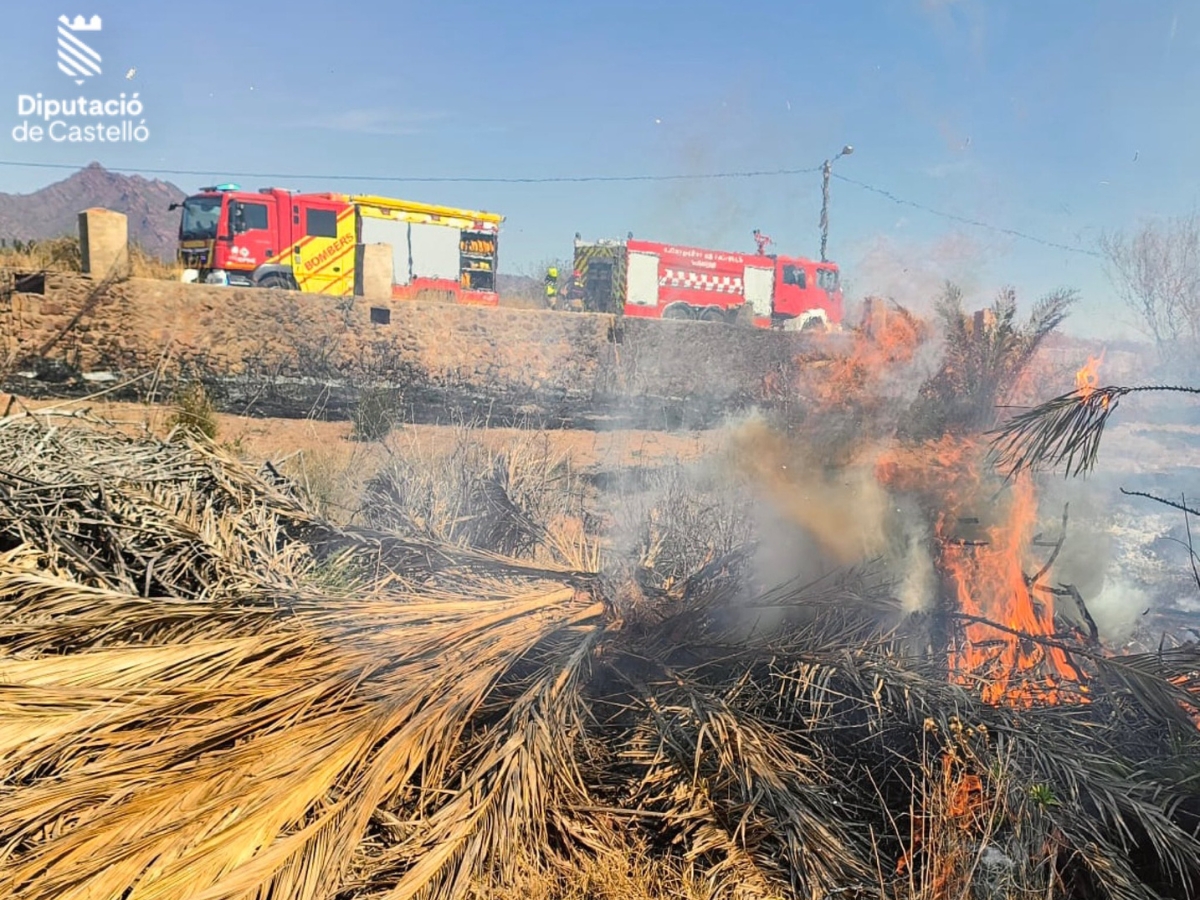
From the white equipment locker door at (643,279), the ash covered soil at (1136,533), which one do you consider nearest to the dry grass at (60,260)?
the white equipment locker door at (643,279)

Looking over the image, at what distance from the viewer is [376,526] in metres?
5.06

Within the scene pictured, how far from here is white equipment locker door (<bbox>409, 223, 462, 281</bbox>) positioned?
21.2 m

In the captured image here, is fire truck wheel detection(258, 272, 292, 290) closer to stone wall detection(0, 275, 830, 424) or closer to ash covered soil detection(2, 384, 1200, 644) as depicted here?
stone wall detection(0, 275, 830, 424)

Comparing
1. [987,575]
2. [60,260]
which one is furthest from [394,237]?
[987,575]

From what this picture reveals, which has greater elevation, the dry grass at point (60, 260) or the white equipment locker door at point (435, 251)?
the white equipment locker door at point (435, 251)

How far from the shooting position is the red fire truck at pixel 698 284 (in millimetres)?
23672

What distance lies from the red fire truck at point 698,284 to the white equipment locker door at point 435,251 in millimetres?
3916

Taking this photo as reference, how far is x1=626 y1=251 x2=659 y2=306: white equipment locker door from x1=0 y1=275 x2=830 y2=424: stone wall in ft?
23.8

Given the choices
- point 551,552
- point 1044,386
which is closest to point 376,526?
point 551,552

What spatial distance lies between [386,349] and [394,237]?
8148 millimetres

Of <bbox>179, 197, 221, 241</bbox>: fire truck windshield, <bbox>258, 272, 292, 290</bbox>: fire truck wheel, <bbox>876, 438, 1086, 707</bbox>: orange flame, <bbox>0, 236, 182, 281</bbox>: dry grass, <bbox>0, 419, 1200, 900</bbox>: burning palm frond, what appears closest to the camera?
<bbox>0, 419, 1200, 900</bbox>: burning palm frond

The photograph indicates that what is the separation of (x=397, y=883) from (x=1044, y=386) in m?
7.16

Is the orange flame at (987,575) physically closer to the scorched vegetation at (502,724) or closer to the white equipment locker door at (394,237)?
the scorched vegetation at (502,724)

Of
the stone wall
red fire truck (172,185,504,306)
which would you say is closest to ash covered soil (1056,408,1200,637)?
the stone wall
